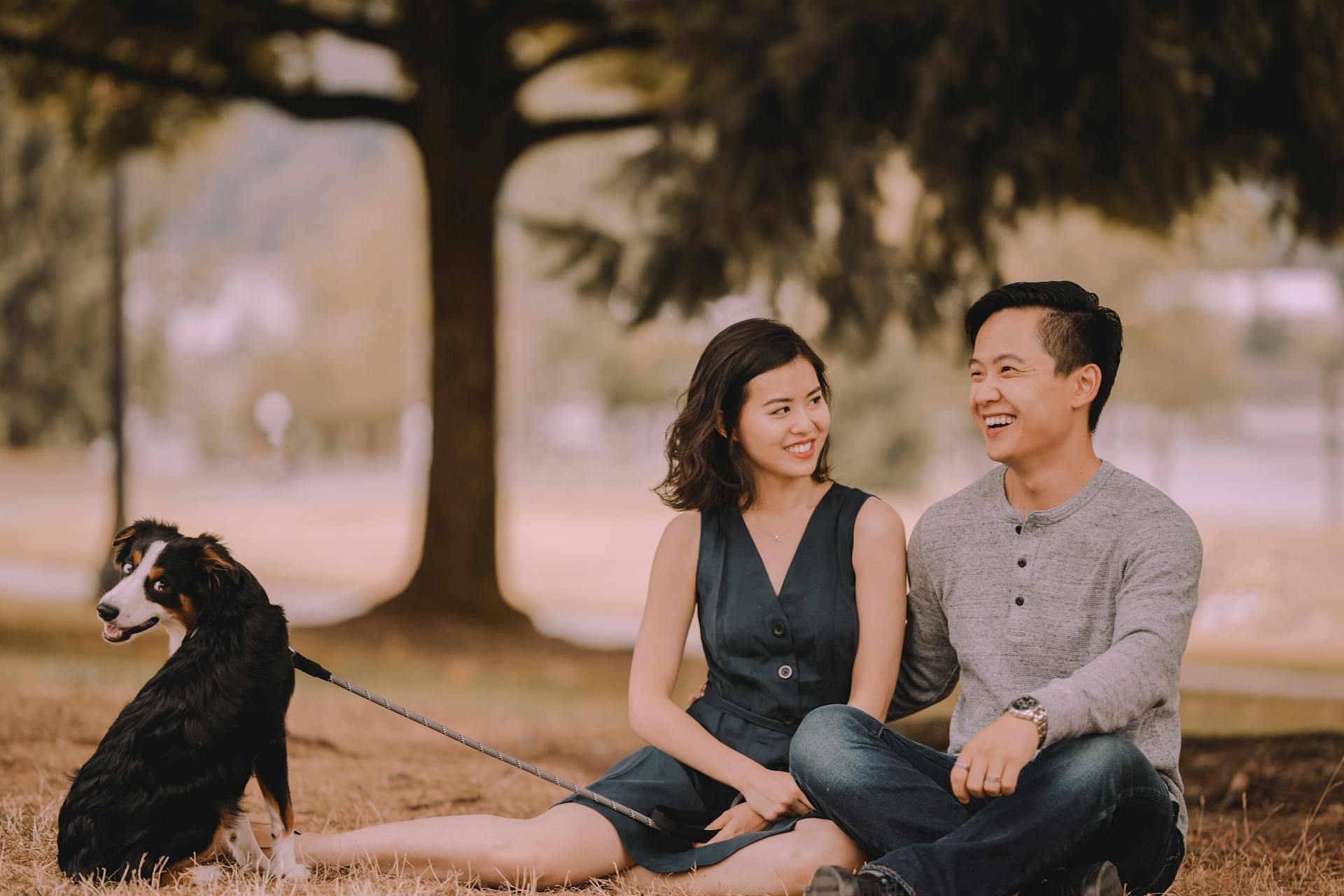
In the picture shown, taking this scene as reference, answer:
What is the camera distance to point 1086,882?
2.70 m

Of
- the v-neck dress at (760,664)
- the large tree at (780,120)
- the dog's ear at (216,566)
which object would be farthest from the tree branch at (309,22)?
the v-neck dress at (760,664)

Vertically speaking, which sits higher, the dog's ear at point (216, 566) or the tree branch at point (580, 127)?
the tree branch at point (580, 127)

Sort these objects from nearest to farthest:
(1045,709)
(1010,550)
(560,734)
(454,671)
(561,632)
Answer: (1045,709), (1010,550), (560,734), (454,671), (561,632)

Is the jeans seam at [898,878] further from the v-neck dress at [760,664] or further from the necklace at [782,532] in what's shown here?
the necklace at [782,532]

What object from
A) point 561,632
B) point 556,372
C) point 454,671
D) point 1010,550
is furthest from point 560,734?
point 556,372

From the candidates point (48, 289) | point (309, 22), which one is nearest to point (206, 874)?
point (309, 22)

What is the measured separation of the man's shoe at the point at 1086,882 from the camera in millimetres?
2688

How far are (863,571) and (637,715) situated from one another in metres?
0.68

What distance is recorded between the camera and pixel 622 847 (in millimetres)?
3225

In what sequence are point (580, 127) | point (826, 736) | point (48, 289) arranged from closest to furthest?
point (826, 736) → point (580, 127) → point (48, 289)

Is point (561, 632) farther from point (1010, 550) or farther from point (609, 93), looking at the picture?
point (1010, 550)

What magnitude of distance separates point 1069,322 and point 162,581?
2.24 metres

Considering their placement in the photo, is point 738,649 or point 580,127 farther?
point 580,127

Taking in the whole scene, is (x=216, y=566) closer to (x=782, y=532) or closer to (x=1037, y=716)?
(x=782, y=532)
